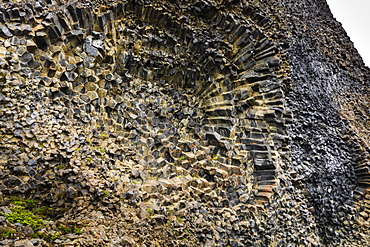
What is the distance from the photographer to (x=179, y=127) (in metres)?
8.70

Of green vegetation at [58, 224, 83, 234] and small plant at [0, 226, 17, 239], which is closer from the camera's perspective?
small plant at [0, 226, 17, 239]

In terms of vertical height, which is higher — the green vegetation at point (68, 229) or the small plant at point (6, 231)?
the small plant at point (6, 231)

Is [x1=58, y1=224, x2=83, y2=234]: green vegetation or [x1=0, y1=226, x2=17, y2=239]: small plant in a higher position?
[x1=0, y1=226, x2=17, y2=239]: small plant

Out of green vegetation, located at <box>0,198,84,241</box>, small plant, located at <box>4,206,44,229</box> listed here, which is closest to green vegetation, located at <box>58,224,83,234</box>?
green vegetation, located at <box>0,198,84,241</box>

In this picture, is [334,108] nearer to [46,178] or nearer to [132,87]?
[132,87]

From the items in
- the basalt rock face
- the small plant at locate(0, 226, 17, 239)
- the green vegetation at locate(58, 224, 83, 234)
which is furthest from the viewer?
the basalt rock face

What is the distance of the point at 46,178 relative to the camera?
5633 mm

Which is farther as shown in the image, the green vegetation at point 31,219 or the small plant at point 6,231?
the green vegetation at point 31,219

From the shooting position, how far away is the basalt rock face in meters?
5.77

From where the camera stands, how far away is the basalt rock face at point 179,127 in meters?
5.77

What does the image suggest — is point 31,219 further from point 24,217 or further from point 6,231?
point 6,231

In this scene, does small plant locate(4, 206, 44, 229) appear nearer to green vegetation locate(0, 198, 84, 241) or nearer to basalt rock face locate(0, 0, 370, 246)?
green vegetation locate(0, 198, 84, 241)

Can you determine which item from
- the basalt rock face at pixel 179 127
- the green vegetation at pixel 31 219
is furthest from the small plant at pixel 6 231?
the basalt rock face at pixel 179 127

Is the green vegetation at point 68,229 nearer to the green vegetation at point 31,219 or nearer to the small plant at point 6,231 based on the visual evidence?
the green vegetation at point 31,219
